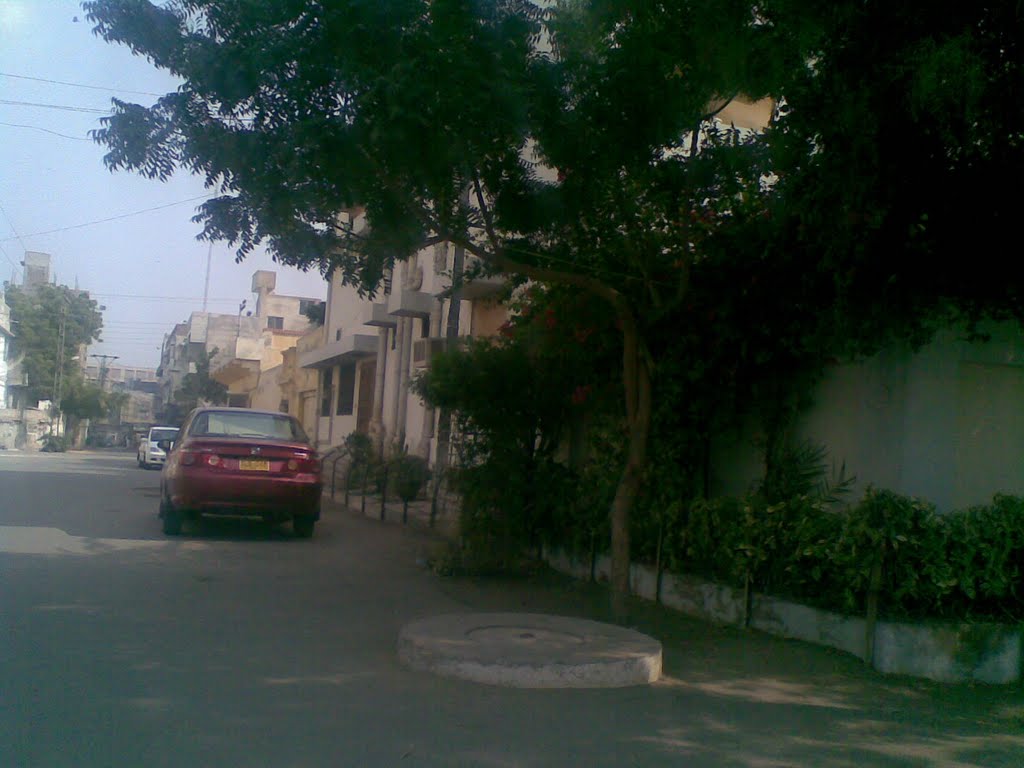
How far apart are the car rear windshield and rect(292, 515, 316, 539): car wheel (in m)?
1.11

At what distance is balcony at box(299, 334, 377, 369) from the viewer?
2620 centimetres

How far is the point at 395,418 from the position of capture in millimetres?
22438

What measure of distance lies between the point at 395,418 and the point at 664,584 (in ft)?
46.6

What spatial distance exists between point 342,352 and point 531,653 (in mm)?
21793

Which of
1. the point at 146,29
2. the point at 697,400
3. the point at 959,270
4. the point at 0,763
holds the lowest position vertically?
the point at 0,763

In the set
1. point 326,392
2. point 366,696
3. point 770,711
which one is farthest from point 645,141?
point 326,392

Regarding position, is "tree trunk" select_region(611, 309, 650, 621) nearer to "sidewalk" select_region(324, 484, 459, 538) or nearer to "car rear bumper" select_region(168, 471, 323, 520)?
"sidewalk" select_region(324, 484, 459, 538)

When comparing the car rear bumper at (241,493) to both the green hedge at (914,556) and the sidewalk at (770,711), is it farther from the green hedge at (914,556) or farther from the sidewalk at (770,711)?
the green hedge at (914,556)

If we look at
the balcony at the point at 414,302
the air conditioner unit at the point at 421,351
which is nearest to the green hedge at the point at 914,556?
the air conditioner unit at the point at 421,351

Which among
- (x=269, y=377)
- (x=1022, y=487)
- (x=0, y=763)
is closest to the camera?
(x=0, y=763)

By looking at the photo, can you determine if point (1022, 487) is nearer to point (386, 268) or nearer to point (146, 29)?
point (386, 268)

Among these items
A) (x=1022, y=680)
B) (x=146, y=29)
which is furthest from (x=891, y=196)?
(x=146, y=29)

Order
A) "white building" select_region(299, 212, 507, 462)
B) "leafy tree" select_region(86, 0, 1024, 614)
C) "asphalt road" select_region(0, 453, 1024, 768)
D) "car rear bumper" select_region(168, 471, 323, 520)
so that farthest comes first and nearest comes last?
"white building" select_region(299, 212, 507, 462)
"car rear bumper" select_region(168, 471, 323, 520)
"leafy tree" select_region(86, 0, 1024, 614)
"asphalt road" select_region(0, 453, 1024, 768)

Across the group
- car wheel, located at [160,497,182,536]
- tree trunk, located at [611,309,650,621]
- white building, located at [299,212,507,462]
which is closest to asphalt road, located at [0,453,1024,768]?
tree trunk, located at [611,309,650,621]
